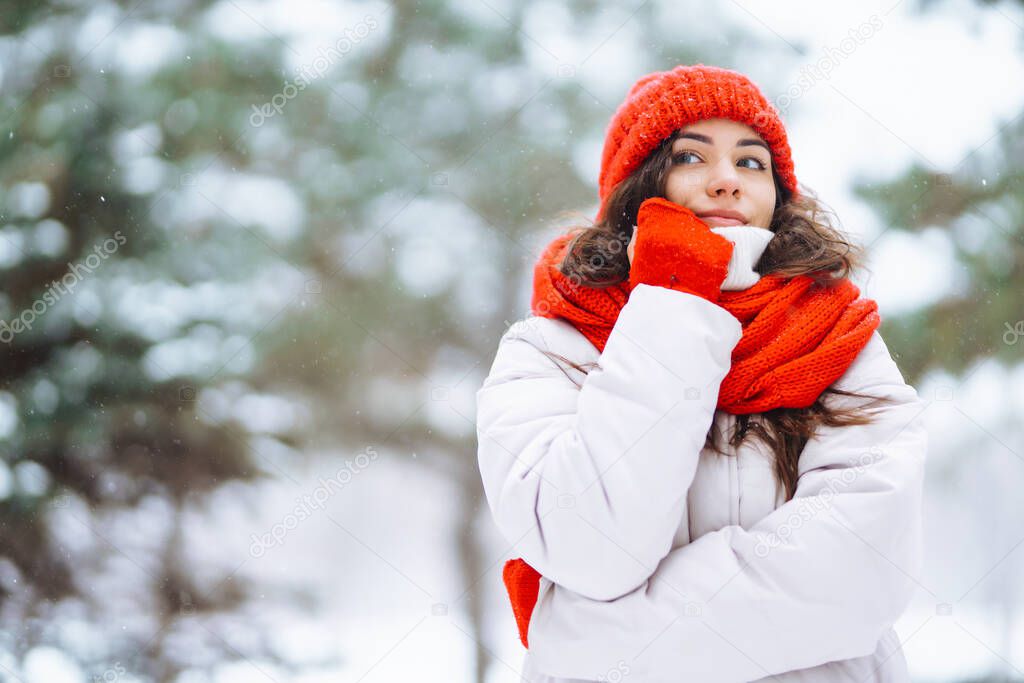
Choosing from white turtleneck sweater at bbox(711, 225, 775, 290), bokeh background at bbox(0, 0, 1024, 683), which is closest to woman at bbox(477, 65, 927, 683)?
white turtleneck sweater at bbox(711, 225, 775, 290)

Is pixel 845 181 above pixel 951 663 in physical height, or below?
above

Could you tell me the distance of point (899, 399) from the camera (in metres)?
0.80

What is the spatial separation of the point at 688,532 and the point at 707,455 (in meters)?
0.08

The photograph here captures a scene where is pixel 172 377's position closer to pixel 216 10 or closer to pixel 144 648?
pixel 144 648

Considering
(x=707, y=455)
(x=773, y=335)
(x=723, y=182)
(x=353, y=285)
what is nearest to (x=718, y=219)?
(x=723, y=182)

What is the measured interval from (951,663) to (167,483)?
5.76ft

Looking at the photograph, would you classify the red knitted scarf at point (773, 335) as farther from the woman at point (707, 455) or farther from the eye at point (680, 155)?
the eye at point (680, 155)

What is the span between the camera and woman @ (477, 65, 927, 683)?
0.70 metres

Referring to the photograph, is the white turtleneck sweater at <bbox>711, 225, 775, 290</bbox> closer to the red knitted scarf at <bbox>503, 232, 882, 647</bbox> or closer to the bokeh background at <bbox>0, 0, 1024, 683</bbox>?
the red knitted scarf at <bbox>503, 232, 882, 647</bbox>

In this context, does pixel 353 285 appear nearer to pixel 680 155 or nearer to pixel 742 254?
pixel 680 155

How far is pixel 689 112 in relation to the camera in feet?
3.10

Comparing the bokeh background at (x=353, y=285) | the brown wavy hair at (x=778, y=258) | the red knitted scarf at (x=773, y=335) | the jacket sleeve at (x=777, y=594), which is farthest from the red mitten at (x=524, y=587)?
A: the bokeh background at (x=353, y=285)

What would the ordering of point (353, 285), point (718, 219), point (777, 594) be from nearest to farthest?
point (777, 594)
point (718, 219)
point (353, 285)

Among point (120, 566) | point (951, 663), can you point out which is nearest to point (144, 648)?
point (120, 566)
